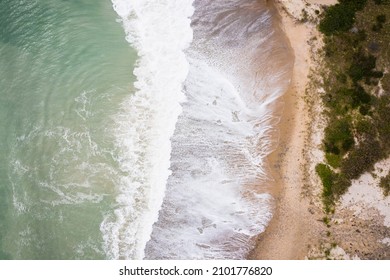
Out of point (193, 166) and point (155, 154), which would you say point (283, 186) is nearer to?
point (193, 166)

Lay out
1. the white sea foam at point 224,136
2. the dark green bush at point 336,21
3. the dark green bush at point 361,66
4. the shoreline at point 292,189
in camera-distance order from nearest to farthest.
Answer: the shoreline at point 292,189 < the white sea foam at point 224,136 < the dark green bush at point 361,66 < the dark green bush at point 336,21

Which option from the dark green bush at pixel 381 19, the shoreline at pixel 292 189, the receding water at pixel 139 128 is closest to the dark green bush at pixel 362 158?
the shoreline at pixel 292 189

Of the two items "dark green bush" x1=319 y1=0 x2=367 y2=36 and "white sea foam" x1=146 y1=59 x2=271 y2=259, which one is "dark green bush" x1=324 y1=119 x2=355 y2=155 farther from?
"dark green bush" x1=319 y1=0 x2=367 y2=36

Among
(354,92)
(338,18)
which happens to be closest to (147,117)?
(354,92)

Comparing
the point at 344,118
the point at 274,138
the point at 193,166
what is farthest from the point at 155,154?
the point at 344,118

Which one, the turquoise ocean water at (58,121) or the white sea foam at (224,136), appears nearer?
A: the white sea foam at (224,136)

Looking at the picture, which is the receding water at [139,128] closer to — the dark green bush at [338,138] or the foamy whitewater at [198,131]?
the foamy whitewater at [198,131]
